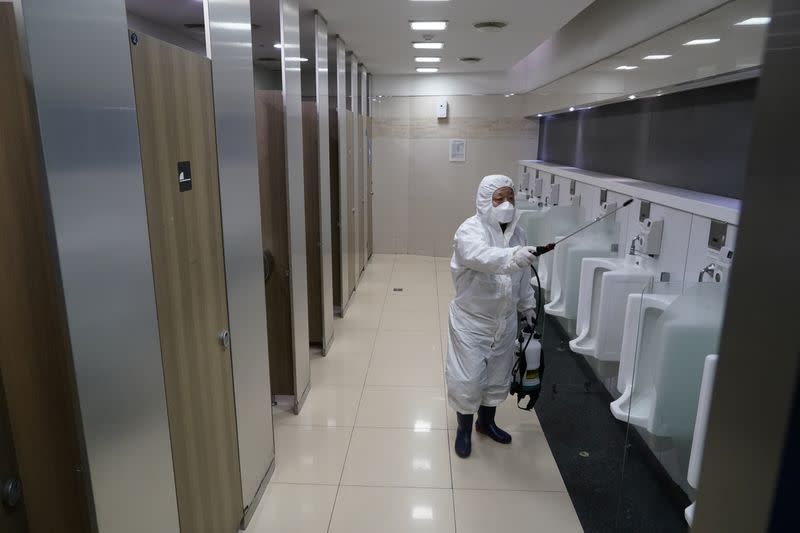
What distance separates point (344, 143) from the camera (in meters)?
5.37

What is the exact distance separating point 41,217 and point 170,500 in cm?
111

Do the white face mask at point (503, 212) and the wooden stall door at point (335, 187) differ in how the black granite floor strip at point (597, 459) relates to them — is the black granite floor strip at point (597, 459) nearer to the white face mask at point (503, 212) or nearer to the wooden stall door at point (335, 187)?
the white face mask at point (503, 212)

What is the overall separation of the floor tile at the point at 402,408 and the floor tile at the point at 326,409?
78 millimetres

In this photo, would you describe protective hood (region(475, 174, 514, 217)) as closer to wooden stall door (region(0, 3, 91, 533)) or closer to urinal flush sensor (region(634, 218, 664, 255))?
urinal flush sensor (region(634, 218, 664, 255))

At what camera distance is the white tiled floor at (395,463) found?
2.70 metres

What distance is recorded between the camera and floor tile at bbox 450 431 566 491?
300cm

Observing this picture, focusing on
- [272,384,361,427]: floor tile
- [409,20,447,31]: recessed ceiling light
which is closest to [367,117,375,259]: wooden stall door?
[409,20,447,31]: recessed ceiling light

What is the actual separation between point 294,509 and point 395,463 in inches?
27.0

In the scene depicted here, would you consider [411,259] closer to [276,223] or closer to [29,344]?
[276,223]

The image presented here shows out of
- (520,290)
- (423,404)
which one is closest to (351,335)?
(423,404)

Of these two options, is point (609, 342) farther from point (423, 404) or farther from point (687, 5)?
point (687, 5)

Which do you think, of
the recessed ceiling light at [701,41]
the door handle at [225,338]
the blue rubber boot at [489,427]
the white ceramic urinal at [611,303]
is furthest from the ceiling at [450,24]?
the blue rubber boot at [489,427]

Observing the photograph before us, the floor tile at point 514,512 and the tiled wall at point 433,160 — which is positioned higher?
the tiled wall at point 433,160

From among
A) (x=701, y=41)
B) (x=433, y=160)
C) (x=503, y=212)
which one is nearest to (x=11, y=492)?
(x=503, y=212)
